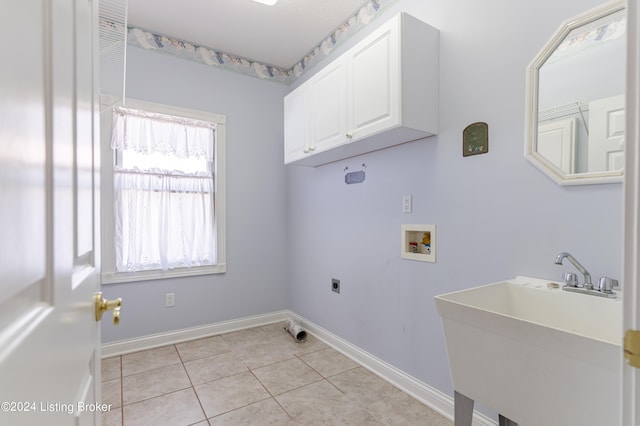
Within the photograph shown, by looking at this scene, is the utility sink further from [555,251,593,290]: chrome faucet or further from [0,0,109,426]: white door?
[0,0,109,426]: white door

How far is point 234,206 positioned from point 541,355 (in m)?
2.82

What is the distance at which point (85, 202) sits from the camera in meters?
0.70

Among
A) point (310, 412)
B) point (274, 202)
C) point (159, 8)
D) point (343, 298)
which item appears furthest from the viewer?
point (274, 202)

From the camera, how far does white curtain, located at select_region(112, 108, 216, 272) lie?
2.72m

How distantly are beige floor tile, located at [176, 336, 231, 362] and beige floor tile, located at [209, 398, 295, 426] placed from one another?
0.87 m

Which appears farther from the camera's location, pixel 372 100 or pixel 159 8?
pixel 159 8

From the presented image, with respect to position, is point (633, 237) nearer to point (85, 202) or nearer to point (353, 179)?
point (85, 202)

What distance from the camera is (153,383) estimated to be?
223cm

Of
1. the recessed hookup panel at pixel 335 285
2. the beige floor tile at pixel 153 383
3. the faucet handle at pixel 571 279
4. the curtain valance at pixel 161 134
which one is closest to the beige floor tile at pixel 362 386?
the recessed hookup panel at pixel 335 285

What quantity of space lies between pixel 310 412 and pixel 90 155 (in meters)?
1.84

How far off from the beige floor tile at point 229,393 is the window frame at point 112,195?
1.14 metres

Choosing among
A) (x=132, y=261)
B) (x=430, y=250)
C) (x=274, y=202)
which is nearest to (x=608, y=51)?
(x=430, y=250)

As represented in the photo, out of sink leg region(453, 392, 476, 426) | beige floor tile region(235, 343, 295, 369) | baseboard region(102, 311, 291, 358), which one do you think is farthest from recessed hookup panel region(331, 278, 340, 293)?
sink leg region(453, 392, 476, 426)

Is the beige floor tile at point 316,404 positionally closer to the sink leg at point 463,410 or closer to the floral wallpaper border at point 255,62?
the sink leg at point 463,410
